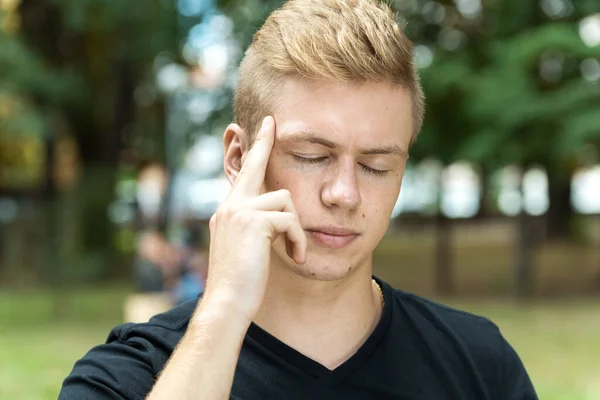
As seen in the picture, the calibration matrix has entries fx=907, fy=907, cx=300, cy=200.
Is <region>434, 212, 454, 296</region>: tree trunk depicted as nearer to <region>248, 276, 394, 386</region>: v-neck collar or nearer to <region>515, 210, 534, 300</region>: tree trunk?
<region>515, 210, 534, 300</region>: tree trunk

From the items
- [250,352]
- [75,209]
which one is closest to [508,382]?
[250,352]

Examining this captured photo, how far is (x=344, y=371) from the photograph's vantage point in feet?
7.20

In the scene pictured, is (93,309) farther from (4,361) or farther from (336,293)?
(336,293)

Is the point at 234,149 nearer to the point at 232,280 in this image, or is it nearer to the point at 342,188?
the point at 342,188

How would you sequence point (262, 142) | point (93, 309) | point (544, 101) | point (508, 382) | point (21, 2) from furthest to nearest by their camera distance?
point (21, 2) < point (93, 309) < point (544, 101) < point (508, 382) < point (262, 142)

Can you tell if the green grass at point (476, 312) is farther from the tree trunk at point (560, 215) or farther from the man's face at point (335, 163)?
the man's face at point (335, 163)

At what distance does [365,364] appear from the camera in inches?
88.1

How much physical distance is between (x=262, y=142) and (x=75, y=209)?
58.7 feet

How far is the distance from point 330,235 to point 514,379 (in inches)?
25.4

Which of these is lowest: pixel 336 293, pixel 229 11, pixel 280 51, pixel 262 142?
pixel 336 293

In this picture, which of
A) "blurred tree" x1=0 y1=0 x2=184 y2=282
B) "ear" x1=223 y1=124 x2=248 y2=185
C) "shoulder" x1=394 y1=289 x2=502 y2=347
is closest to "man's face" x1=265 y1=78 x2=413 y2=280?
"ear" x1=223 y1=124 x2=248 y2=185

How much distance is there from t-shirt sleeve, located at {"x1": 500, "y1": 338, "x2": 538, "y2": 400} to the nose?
2.00 feet

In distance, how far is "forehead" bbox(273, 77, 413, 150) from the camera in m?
2.14

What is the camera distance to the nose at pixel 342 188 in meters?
2.13
